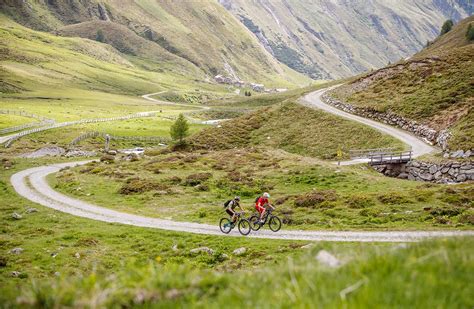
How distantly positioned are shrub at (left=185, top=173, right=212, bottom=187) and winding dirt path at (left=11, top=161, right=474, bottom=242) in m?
11.5

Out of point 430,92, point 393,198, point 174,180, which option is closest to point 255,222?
point 393,198

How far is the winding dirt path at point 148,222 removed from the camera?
25.5m

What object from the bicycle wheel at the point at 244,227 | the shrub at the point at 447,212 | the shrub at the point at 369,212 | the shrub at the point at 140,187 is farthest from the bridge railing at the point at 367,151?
the bicycle wheel at the point at 244,227

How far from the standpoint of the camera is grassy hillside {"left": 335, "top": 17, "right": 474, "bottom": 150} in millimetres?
64000

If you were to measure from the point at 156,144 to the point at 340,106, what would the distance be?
53.5 metres

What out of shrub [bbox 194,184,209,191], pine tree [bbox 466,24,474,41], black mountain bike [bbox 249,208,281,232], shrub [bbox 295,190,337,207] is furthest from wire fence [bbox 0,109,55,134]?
pine tree [bbox 466,24,474,41]

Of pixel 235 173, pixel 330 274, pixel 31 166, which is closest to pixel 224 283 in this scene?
pixel 330 274

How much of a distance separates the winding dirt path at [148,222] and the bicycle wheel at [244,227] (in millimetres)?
448

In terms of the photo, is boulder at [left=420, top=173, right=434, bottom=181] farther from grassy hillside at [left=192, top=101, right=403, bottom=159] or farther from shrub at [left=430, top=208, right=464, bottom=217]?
shrub at [left=430, top=208, right=464, bottom=217]

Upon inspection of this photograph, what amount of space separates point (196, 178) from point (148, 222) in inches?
614

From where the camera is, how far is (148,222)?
35.2 metres

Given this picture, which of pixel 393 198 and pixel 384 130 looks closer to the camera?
pixel 393 198

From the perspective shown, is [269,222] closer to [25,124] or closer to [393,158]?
[393,158]

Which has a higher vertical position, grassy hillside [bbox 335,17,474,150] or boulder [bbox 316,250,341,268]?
grassy hillside [bbox 335,17,474,150]
